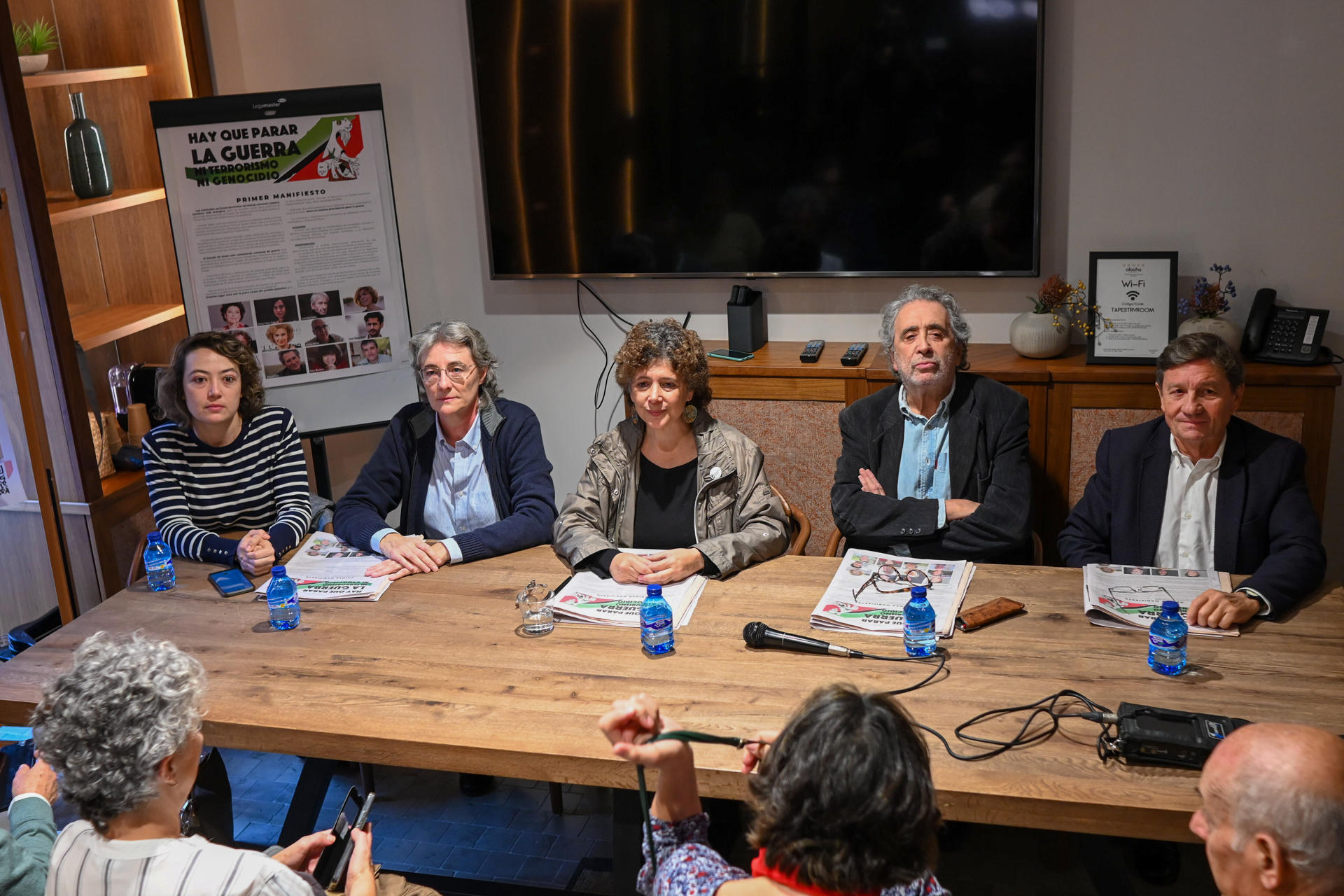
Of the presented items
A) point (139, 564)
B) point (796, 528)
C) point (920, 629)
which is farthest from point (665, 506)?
point (139, 564)

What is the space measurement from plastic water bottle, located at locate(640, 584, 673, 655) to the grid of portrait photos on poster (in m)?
2.43

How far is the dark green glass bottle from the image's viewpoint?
12.6 ft

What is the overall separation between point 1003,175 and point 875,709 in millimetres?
2948

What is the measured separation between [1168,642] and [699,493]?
126 cm

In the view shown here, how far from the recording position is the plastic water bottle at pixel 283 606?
252 cm

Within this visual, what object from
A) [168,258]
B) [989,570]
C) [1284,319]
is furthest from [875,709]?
[168,258]

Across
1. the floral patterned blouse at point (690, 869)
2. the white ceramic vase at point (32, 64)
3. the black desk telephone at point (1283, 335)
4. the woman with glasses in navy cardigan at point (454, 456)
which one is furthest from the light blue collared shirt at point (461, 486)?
the black desk telephone at point (1283, 335)

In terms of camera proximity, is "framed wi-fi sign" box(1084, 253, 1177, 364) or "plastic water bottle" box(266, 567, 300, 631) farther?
"framed wi-fi sign" box(1084, 253, 1177, 364)

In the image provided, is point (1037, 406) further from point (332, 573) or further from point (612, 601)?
point (332, 573)

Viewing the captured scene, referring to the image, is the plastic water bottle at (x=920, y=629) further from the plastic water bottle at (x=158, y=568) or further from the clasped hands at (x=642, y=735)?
the plastic water bottle at (x=158, y=568)

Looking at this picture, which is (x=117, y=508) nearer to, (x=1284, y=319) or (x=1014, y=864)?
(x=1014, y=864)

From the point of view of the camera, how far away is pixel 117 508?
376 cm

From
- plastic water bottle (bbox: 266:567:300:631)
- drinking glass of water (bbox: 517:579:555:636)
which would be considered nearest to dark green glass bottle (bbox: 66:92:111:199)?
plastic water bottle (bbox: 266:567:300:631)

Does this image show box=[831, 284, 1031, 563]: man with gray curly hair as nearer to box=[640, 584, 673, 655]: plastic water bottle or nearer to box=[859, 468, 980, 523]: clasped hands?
box=[859, 468, 980, 523]: clasped hands
